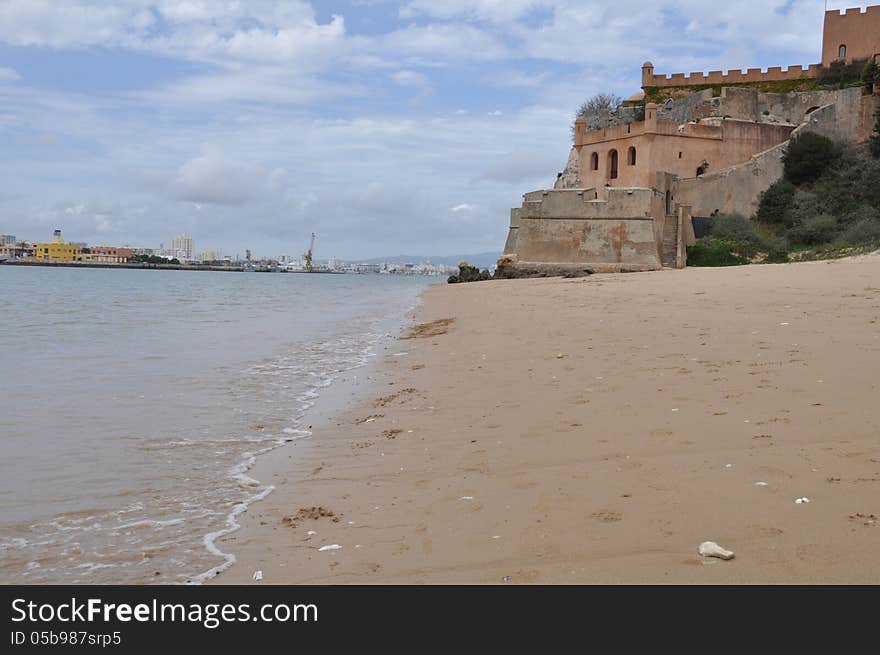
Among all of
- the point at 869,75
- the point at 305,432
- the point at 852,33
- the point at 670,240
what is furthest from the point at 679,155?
the point at 305,432

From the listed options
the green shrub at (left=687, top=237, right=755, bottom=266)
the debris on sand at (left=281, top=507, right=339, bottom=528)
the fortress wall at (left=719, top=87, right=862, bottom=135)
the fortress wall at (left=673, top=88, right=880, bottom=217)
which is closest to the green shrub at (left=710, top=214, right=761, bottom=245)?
the green shrub at (left=687, top=237, right=755, bottom=266)

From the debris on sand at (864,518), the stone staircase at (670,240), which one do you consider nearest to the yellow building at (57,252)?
the stone staircase at (670,240)

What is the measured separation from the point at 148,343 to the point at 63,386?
4.82 meters

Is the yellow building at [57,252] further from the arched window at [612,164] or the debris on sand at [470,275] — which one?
the arched window at [612,164]

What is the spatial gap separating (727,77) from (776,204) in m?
13.0

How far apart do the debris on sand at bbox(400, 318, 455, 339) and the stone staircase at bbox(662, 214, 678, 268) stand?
15.4 meters

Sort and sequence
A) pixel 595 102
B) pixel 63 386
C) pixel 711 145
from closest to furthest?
pixel 63 386 < pixel 711 145 < pixel 595 102

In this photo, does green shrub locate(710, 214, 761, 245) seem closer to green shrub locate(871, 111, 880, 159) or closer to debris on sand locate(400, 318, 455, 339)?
green shrub locate(871, 111, 880, 159)

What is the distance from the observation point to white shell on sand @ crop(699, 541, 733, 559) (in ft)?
9.84

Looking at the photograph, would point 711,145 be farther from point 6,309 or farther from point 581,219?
point 6,309

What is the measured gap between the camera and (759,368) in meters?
6.50

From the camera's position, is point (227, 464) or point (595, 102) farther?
point (595, 102)

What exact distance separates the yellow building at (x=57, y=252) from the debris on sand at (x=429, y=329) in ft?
459
